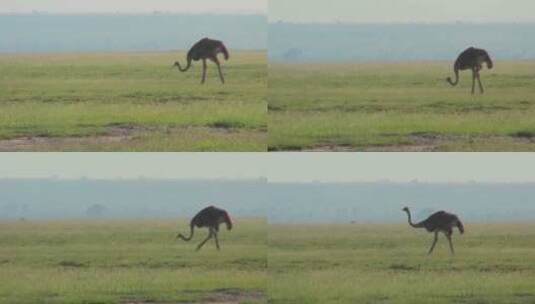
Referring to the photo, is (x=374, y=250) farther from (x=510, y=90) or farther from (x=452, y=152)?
(x=510, y=90)

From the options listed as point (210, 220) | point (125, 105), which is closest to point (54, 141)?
point (125, 105)

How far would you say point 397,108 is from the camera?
7.52 m

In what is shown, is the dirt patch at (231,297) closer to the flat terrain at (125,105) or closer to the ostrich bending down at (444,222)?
the flat terrain at (125,105)

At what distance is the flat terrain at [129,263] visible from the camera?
744 cm

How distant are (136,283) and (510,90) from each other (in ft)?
8.70

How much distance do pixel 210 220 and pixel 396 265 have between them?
121 centimetres

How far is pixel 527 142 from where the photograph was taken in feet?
24.6

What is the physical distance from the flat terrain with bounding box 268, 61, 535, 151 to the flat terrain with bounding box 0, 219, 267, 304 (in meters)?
0.72

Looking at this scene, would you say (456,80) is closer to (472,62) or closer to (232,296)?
(472,62)

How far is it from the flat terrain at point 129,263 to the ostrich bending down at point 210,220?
0.13ft

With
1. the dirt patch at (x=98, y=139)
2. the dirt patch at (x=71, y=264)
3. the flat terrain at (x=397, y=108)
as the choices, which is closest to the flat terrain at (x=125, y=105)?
the dirt patch at (x=98, y=139)

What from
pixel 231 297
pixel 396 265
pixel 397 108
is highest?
pixel 397 108

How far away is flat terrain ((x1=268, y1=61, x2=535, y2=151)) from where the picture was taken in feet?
24.4

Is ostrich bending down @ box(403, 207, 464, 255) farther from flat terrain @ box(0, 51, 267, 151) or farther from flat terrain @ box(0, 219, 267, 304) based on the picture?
flat terrain @ box(0, 51, 267, 151)
